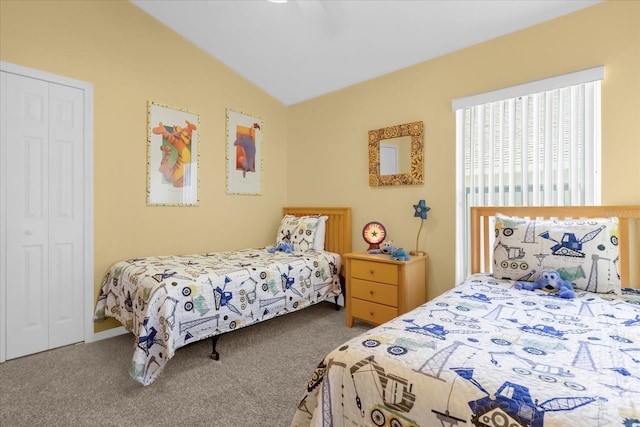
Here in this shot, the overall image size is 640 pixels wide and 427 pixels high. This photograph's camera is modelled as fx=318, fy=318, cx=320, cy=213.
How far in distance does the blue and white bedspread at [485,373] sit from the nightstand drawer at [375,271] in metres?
1.10

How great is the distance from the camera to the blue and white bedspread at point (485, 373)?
78 cm

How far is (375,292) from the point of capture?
269cm

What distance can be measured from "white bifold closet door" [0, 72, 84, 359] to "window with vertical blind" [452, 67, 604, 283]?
3181mm

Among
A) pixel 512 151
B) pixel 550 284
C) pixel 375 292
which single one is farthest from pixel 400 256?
pixel 512 151

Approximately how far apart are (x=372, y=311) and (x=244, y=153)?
7.51 ft

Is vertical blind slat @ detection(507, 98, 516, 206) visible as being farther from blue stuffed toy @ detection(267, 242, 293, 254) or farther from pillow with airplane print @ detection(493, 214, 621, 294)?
blue stuffed toy @ detection(267, 242, 293, 254)

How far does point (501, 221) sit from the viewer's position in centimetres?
219

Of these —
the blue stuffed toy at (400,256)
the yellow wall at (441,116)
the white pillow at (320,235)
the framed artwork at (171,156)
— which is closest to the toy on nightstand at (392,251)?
the blue stuffed toy at (400,256)

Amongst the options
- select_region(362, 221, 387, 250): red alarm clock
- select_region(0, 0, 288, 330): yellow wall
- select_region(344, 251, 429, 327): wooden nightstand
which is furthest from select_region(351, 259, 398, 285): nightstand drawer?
select_region(0, 0, 288, 330): yellow wall

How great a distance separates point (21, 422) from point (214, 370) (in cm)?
96

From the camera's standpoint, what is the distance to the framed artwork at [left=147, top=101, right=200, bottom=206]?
3012 mm

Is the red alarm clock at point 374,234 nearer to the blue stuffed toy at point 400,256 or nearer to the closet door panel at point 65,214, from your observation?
the blue stuffed toy at point 400,256

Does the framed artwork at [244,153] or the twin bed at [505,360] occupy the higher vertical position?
the framed artwork at [244,153]

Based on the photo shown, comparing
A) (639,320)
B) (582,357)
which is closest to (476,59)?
(639,320)
